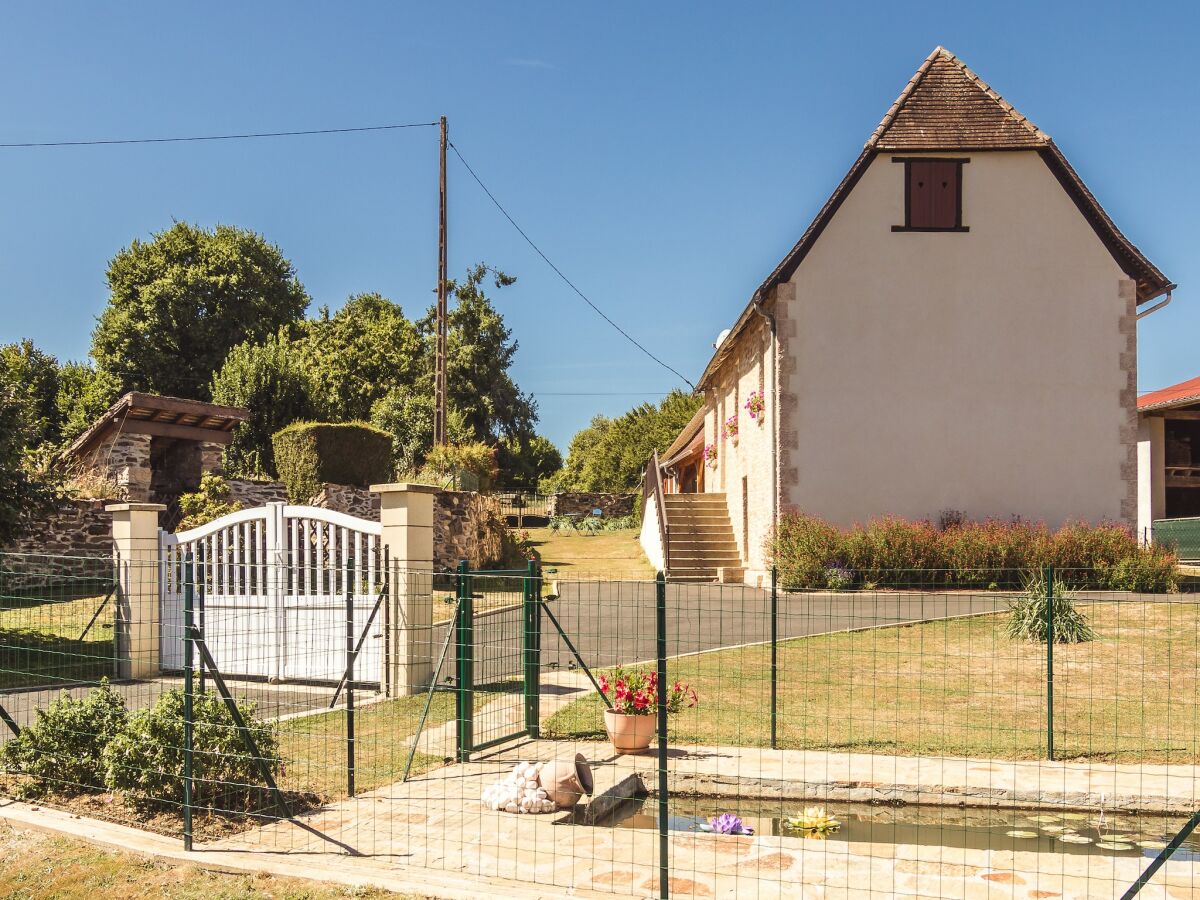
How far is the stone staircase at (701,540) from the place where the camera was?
2284 cm

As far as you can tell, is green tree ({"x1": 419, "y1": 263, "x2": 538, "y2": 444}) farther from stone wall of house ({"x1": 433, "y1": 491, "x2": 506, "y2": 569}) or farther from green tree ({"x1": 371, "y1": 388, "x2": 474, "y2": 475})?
stone wall of house ({"x1": 433, "y1": 491, "x2": 506, "y2": 569})

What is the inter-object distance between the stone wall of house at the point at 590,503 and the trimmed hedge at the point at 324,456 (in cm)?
1832

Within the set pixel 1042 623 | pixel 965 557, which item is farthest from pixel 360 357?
pixel 1042 623

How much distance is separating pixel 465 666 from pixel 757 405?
598 inches

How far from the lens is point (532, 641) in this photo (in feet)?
30.0

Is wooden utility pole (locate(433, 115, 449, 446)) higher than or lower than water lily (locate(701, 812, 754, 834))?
higher

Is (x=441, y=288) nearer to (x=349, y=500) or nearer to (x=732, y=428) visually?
(x=349, y=500)

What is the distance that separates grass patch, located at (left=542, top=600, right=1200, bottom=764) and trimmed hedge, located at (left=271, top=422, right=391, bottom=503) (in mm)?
14693

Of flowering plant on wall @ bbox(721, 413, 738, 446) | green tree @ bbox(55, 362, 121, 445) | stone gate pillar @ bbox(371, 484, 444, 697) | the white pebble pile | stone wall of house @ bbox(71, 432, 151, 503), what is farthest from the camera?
green tree @ bbox(55, 362, 121, 445)

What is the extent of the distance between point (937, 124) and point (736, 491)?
8.99 meters

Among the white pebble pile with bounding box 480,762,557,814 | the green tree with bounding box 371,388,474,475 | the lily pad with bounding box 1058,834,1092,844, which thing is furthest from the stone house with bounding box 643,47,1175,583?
the green tree with bounding box 371,388,474,475

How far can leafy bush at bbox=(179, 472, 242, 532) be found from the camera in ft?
73.0

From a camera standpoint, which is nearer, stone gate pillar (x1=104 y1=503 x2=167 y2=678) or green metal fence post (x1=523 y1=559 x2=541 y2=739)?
green metal fence post (x1=523 y1=559 x2=541 y2=739)

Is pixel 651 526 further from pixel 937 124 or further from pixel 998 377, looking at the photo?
pixel 937 124
